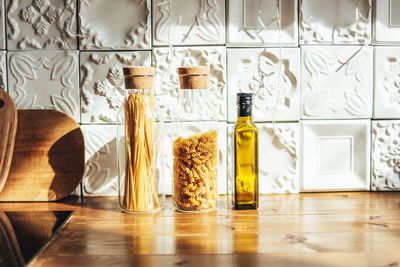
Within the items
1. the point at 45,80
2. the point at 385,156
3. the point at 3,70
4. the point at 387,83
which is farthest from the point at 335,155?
the point at 3,70

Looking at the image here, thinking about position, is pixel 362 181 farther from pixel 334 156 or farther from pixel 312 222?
pixel 312 222

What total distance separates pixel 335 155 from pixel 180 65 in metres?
0.51

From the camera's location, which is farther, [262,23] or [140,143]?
[262,23]

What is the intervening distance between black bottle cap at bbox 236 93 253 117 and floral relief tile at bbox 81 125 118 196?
38cm

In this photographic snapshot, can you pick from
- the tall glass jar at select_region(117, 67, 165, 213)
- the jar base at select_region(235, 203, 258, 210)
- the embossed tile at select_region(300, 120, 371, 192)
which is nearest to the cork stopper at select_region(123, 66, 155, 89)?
the tall glass jar at select_region(117, 67, 165, 213)

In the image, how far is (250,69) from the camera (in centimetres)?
115

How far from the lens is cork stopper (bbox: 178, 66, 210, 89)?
974mm

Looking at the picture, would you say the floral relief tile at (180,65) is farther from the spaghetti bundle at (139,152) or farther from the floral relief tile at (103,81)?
the spaghetti bundle at (139,152)

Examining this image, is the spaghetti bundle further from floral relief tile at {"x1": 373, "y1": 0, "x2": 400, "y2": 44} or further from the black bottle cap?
floral relief tile at {"x1": 373, "y1": 0, "x2": 400, "y2": 44}

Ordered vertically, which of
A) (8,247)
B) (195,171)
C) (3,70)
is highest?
(3,70)

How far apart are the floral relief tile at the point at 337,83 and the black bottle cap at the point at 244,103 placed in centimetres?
26

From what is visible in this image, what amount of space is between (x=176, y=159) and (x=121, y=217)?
188mm

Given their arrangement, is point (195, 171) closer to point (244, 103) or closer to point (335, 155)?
point (244, 103)

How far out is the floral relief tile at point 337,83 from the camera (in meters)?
1.16
